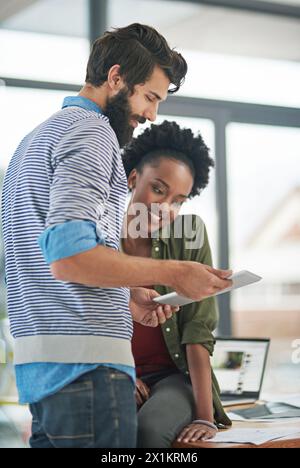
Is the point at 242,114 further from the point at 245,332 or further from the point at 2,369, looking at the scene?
the point at 2,369

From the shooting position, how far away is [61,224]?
1.12m

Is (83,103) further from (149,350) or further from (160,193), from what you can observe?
(149,350)

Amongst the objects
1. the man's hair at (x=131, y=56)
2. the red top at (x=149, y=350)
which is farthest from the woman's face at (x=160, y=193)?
the man's hair at (x=131, y=56)

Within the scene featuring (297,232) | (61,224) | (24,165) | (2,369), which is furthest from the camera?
(297,232)

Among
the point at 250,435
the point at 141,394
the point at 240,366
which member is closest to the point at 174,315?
the point at 141,394

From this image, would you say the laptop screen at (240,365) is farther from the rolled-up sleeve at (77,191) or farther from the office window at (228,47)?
the office window at (228,47)

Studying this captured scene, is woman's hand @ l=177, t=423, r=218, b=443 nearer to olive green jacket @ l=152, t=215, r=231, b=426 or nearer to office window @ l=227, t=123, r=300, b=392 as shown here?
olive green jacket @ l=152, t=215, r=231, b=426

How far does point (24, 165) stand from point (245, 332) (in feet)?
8.95

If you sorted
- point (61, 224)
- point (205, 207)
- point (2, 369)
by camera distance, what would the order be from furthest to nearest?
point (205, 207) → point (2, 369) → point (61, 224)

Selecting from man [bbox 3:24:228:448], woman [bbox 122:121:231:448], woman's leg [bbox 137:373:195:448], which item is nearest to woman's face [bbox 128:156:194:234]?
woman [bbox 122:121:231:448]

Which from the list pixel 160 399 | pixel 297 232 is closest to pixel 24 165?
pixel 160 399

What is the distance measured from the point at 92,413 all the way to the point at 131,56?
0.67 m

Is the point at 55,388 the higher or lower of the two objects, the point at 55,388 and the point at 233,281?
the lower

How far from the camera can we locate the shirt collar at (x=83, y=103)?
1.33m
